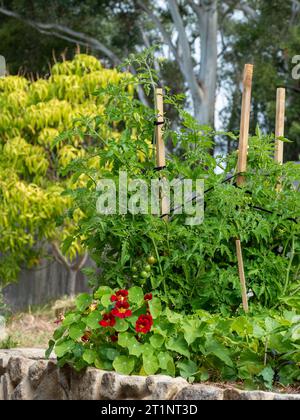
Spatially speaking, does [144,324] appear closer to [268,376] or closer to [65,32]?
[268,376]

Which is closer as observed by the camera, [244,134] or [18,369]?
[18,369]

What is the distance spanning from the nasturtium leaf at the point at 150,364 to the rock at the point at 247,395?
539mm

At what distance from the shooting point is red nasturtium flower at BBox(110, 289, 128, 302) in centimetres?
438

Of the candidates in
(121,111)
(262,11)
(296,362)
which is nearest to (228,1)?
(262,11)

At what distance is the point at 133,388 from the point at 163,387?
21 centimetres

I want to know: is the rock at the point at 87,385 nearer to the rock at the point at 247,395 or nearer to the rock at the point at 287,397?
the rock at the point at 247,395

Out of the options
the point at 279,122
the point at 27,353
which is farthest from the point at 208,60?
the point at 27,353

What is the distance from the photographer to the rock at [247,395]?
12.1ft

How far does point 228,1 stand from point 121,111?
15.4 m

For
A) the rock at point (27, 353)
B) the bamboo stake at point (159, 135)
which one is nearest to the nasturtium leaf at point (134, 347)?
the bamboo stake at point (159, 135)

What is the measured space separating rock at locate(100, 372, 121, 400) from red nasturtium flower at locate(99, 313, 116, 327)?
27 centimetres

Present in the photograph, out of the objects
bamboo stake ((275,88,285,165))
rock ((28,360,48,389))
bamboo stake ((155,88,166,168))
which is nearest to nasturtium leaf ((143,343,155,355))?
rock ((28,360,48,389))

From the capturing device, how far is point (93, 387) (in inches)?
167

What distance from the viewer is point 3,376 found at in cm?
507
